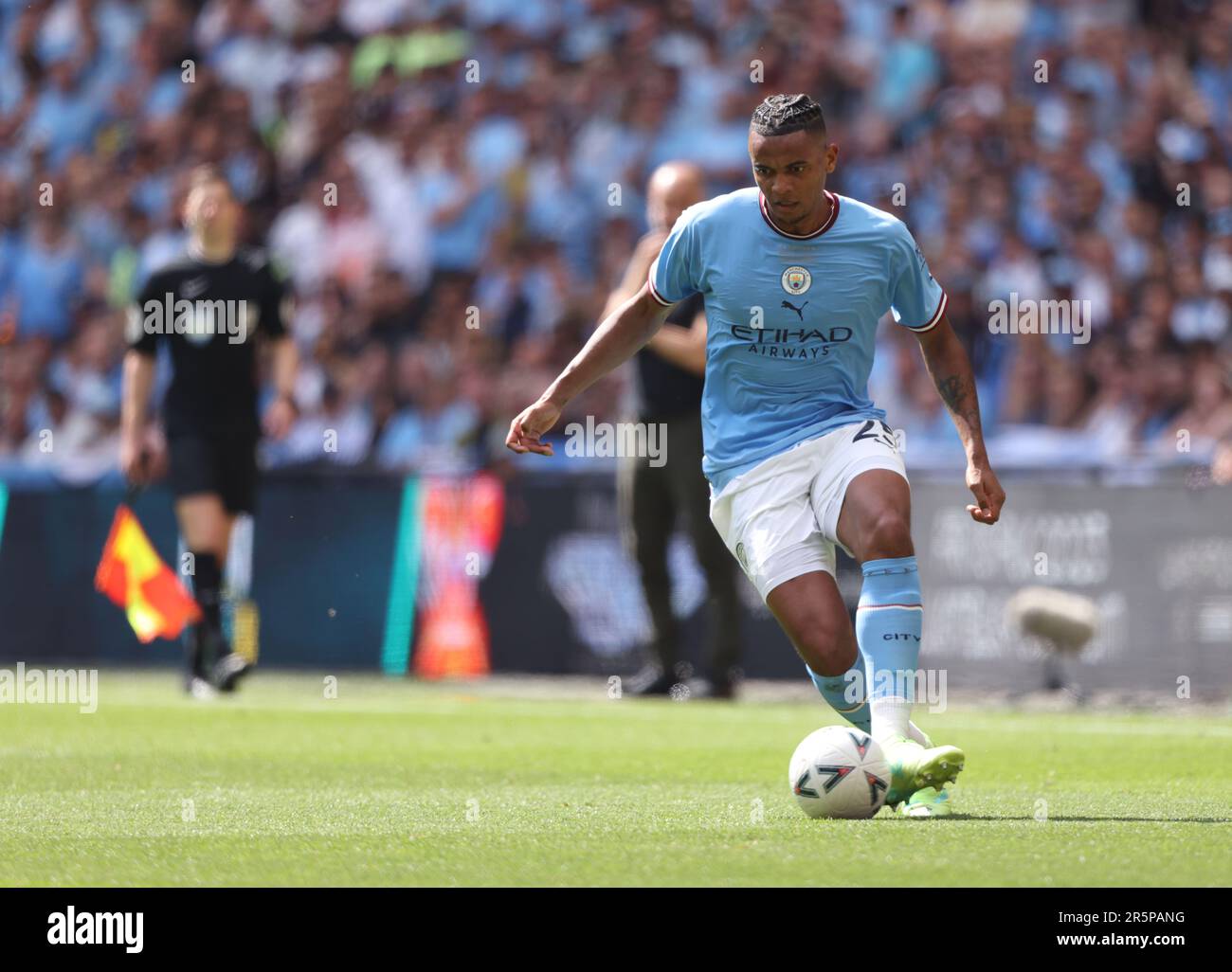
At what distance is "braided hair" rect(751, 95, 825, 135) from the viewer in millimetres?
6043

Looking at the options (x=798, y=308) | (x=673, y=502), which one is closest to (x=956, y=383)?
(x=798, y=308)

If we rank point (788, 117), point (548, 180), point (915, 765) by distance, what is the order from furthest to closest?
point (548, 180) < point (788, 117) < point (915, 765)

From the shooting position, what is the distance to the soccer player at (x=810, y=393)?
617 cm

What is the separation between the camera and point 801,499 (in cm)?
648

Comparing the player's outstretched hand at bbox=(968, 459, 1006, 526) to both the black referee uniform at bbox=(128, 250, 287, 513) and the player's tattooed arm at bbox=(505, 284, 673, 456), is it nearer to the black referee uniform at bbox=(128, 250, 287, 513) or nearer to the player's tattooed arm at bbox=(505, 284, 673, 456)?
the player's tattooed arm at bbox=(505, 284, 673, 456)

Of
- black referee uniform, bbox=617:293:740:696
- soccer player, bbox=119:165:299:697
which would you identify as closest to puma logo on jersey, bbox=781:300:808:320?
black referee uniform, bbox=617:293:740:696

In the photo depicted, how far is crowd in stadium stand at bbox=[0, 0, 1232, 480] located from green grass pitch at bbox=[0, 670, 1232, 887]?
116 inches

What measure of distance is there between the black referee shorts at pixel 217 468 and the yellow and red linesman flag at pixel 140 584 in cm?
80

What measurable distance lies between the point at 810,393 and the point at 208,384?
6.05 m

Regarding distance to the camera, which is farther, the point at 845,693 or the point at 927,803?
the point at 845,693

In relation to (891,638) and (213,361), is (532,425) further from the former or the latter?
(213,361)

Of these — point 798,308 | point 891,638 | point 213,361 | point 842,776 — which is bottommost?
point 842,776

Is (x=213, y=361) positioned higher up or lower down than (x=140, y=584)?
higher up

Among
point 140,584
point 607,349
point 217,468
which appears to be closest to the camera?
point 607,349
